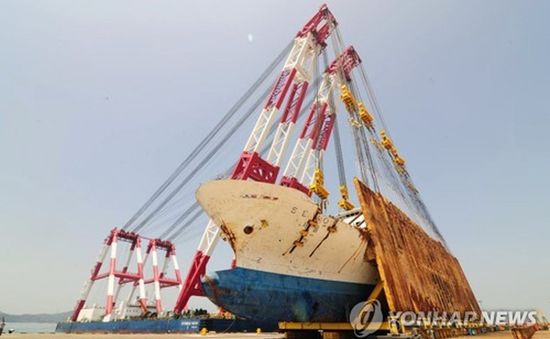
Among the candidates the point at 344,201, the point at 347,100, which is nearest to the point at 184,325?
the point at 344,201

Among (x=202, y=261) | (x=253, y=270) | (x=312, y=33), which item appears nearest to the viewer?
(x=253, y=270)

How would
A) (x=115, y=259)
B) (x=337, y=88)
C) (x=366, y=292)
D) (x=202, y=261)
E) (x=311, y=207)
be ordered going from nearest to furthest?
(x=311, y=207) < (x=366, y=292) < (x=202, y=261) < (x=337, y=88) < (x=115, y=259)

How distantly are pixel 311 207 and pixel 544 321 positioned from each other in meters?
49.7

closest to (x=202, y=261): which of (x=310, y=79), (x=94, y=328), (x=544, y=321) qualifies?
(x=310, y=79)

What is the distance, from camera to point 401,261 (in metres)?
15.6

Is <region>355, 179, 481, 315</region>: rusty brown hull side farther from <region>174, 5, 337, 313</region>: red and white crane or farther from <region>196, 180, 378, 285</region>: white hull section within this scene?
<region>174, 5, 337, 313</region>: red and white crane

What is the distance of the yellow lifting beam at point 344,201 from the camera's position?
68.9 feet

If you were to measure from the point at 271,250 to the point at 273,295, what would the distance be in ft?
5.52

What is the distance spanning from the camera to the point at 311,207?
13094 millimetres

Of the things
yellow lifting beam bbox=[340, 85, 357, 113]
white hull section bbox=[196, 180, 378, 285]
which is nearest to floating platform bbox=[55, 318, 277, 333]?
white hull section bbox=[196, 180, 378, 285]

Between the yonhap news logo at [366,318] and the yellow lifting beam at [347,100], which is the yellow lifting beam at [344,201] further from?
the yonhap news logo at [366,318]

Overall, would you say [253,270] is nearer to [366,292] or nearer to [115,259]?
[366,292]

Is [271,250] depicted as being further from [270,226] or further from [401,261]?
[401,261]

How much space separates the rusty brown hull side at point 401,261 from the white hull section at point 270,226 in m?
2.36
